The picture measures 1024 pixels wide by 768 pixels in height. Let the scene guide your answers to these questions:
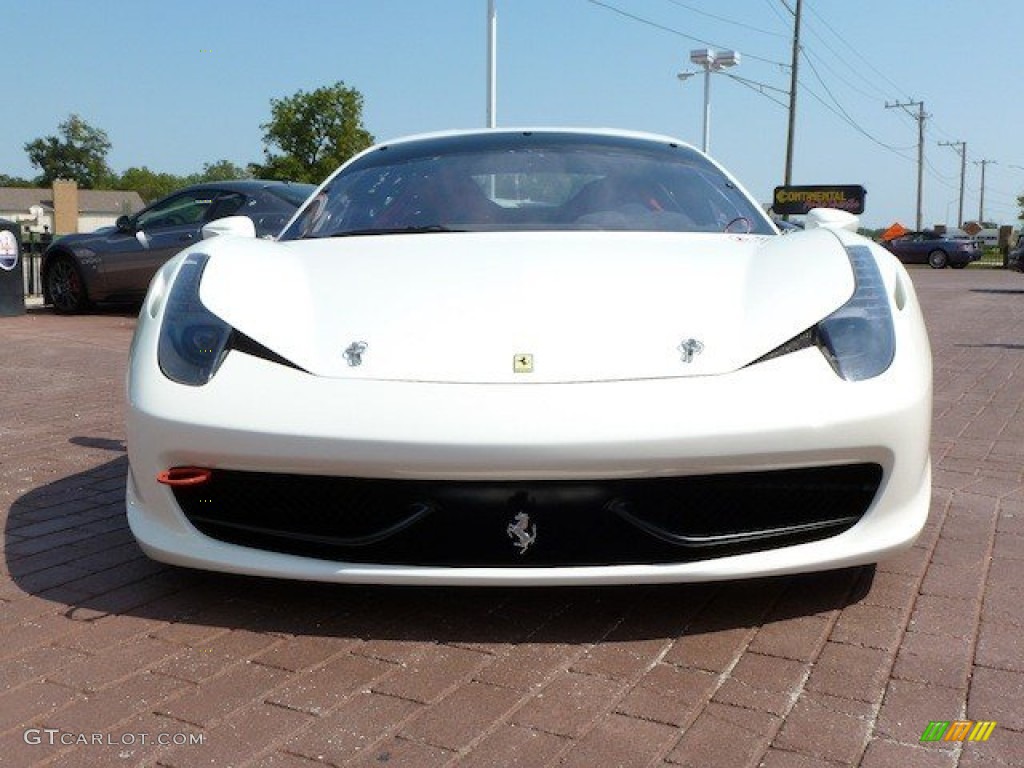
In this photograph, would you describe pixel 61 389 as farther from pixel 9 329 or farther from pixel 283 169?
pixel 283 169

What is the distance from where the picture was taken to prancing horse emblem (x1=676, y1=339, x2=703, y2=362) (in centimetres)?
229

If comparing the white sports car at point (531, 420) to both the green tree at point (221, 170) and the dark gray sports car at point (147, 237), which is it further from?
the green tree at point (221, 170)

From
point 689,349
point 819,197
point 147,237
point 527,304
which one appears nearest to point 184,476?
point 527,304

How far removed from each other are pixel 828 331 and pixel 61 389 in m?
5.18

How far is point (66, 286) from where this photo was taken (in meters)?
11.7

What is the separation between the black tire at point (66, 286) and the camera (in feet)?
37.9

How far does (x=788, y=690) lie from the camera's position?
2.08m

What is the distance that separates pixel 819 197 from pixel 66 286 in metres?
26.9

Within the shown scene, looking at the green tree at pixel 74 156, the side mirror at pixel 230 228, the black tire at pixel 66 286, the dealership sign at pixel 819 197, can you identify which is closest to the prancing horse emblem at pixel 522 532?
the side mirror at pixel 230 228

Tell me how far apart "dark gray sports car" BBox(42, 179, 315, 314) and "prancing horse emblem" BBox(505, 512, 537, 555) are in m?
8.29

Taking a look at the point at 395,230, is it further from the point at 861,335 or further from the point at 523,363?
the point at 861,335

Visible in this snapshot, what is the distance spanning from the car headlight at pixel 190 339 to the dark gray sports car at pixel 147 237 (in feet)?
25.1

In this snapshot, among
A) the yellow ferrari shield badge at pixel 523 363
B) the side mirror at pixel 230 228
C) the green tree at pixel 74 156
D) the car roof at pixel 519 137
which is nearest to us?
the yellow ferrari shield badge at pixel 523 363

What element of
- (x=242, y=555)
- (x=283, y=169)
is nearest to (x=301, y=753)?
(x=242, y=555)
